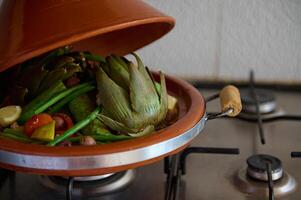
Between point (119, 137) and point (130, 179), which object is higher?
point (119, 137)

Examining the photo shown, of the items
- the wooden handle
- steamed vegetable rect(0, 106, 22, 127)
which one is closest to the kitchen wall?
the wooden handle

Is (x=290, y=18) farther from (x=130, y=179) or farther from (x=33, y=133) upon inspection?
(x=33, y=133)

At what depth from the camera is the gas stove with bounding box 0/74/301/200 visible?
71 cm

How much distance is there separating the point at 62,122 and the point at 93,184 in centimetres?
11

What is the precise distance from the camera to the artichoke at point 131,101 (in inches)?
25.5

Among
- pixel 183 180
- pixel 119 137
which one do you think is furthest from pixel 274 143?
pixel 119 137

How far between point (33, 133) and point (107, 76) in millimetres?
117

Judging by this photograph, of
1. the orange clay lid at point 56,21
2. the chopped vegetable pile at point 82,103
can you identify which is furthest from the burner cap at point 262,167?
the orange clay lid at point 56,21

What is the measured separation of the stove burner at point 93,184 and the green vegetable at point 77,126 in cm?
11

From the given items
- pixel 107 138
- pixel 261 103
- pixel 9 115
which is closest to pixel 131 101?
pixel 107 138

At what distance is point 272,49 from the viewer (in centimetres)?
101

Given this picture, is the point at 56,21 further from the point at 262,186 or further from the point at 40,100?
the point at 262,186

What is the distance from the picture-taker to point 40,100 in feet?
2.27

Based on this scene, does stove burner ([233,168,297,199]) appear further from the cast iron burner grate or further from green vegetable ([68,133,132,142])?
green vegetable ([68,133,132,142])
